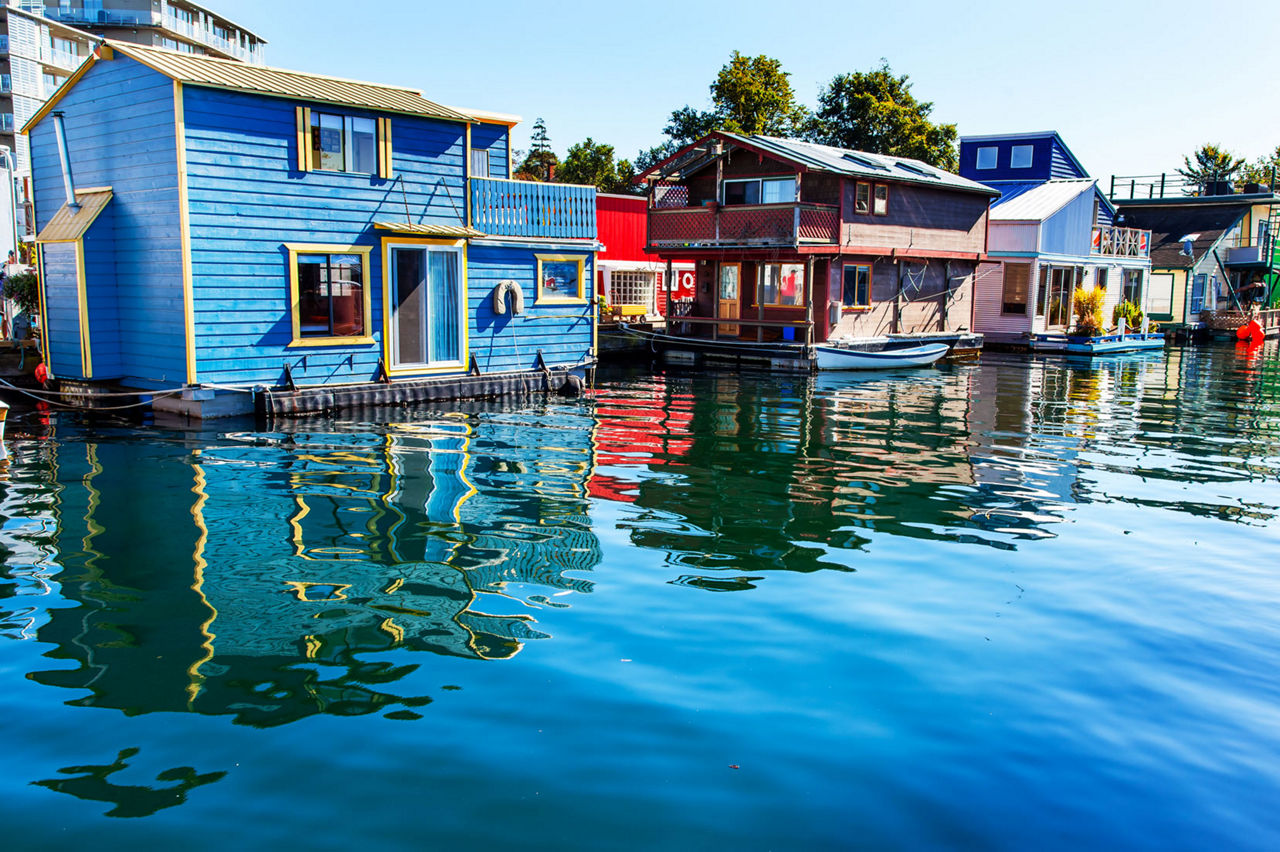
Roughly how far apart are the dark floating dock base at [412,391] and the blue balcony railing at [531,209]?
10.6 ft

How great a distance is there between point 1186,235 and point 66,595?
60.9 meters

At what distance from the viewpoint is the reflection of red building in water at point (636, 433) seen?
1471cm

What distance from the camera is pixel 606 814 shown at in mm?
5723

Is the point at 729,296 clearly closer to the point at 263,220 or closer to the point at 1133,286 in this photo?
the point at 263,220

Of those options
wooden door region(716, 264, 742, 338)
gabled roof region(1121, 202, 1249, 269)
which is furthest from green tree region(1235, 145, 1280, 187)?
wooden door region(716, 264, 742, 338)

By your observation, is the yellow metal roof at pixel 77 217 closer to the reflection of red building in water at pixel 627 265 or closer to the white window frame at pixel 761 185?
the white window frame at pixel 761 185

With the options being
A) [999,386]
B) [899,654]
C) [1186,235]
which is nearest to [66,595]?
[899,654]

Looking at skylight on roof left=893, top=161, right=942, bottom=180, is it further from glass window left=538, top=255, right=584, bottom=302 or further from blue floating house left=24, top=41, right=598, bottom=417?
blue floating house left=24, top=41, right=598, bottom=417

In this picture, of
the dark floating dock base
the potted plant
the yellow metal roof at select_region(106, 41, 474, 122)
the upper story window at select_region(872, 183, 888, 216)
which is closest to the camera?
the yellow metal roof at select_region(106, 41, 474, 122)

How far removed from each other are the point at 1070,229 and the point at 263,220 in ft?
116

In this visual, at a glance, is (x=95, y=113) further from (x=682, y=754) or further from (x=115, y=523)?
(x=682, y=754)

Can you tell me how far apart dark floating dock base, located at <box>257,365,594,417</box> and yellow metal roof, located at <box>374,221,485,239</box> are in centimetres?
303

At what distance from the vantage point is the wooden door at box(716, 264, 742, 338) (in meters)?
35.4

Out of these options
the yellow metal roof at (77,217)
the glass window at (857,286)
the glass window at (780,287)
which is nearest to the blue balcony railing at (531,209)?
the yellow metal roof at (77,217)
